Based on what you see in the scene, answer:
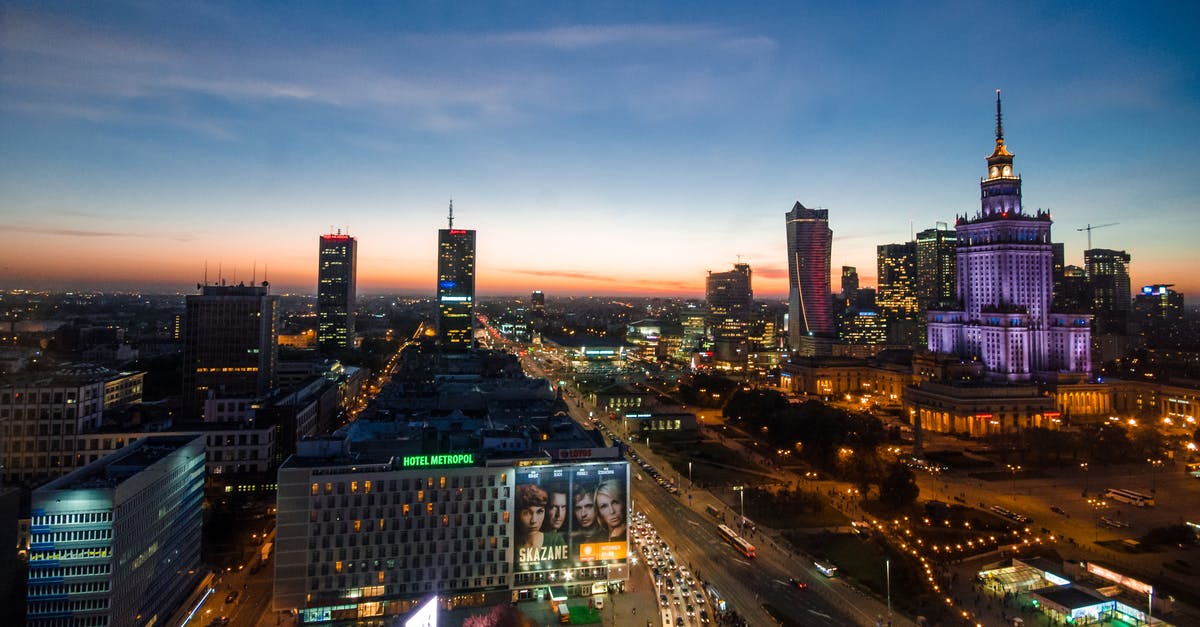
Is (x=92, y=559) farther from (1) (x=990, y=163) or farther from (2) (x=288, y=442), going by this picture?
(1) (x=990, y=163)

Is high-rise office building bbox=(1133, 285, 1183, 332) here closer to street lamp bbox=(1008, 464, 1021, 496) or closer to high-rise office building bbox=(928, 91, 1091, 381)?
high-rise office building bbox=(928, 91, 1091, 381)

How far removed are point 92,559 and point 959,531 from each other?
49.0 metres

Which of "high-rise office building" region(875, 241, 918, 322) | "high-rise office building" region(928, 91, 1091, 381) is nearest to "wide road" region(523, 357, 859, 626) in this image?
"high-rise office building" region(928, 91, 1091, 381)

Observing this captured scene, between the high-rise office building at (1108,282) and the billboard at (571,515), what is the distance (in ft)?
521

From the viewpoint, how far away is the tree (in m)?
46.7

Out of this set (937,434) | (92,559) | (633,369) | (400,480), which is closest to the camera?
(92,559)

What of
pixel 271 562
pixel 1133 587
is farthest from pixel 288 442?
pixel 1133 587

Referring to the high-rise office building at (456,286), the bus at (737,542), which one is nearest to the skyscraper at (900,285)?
the high-rise office building at (456,286)

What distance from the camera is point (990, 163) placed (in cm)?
9669

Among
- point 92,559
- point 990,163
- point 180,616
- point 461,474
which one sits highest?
point 990,163

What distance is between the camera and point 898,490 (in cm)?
4669

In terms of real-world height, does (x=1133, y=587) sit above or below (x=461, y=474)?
below

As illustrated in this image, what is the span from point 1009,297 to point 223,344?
4031 inches

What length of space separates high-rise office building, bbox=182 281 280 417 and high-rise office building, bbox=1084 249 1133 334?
17080 centimetres
